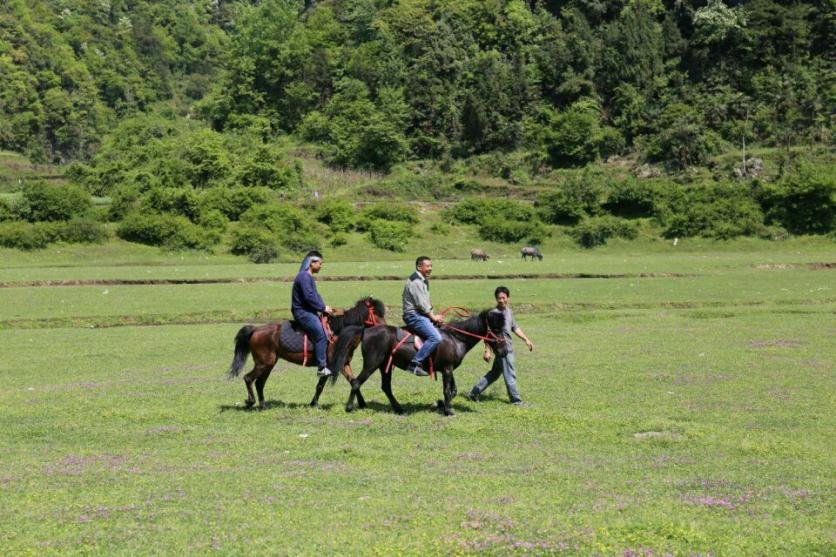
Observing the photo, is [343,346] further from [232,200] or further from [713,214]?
[232,200]

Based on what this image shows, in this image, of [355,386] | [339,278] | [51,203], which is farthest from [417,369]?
[51,203]

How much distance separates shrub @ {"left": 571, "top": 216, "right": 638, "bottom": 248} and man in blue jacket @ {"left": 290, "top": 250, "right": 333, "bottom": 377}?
5675 centimetres

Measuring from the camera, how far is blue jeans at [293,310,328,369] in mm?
15844

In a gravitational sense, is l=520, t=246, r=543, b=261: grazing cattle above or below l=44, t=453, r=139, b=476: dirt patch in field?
below

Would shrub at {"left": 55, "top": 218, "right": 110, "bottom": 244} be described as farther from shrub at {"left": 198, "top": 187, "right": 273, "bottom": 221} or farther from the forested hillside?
shrub at {"left": 198, "top": 187, "right": 273, "bottom": 221}

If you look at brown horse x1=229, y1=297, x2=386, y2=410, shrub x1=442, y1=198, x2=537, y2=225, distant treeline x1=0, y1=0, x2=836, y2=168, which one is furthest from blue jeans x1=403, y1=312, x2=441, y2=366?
distant treeline x1=0, y1=0, x2=836, y2=168

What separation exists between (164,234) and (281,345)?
51738mm

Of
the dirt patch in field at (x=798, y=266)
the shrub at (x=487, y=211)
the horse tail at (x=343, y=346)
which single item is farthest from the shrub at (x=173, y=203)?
the horse tail at (x=343, y=346)

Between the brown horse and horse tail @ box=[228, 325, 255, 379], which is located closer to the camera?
the brown horse

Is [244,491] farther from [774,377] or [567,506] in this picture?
[774,377]

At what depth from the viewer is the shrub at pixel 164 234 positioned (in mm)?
65188

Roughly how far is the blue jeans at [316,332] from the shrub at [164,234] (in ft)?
167

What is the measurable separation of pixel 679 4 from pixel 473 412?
109 metres

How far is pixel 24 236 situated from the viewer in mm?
61438
